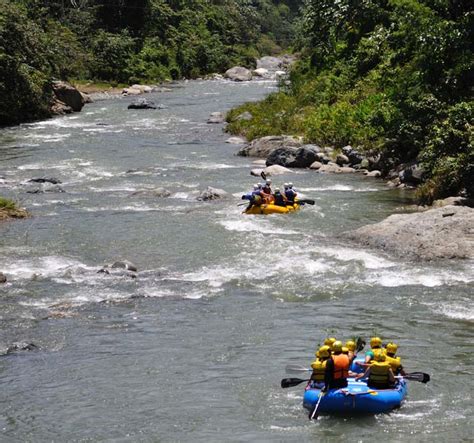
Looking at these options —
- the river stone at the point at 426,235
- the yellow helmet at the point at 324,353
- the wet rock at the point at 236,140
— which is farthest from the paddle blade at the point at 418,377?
the wet rock at the point at 236,140

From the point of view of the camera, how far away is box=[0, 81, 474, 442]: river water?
1081cm

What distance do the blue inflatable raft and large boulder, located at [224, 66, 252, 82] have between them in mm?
53365

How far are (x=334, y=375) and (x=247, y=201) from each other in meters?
12.1

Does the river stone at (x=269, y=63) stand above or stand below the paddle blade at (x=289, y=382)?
above

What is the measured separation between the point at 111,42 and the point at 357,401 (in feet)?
166

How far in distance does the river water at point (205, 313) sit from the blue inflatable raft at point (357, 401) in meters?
0.13

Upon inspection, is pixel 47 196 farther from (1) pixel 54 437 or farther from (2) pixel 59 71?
(2) pixel 59 71

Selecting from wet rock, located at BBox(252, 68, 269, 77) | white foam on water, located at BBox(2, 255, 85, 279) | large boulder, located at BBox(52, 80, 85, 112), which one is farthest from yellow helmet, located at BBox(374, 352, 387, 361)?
wet rock, located at BBox(252, 68, 269, 77)

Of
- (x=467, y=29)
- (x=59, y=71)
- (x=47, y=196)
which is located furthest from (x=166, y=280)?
(x=59, y=71)

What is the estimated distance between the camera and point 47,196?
24375 millimetres

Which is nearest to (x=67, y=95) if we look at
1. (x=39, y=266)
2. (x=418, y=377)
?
(x=39, y=266)

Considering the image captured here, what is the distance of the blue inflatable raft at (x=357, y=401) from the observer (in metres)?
10.7

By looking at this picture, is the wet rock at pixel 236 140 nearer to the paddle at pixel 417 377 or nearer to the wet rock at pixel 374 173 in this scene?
the wet rock at pixel 374 173

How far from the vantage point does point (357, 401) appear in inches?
420
